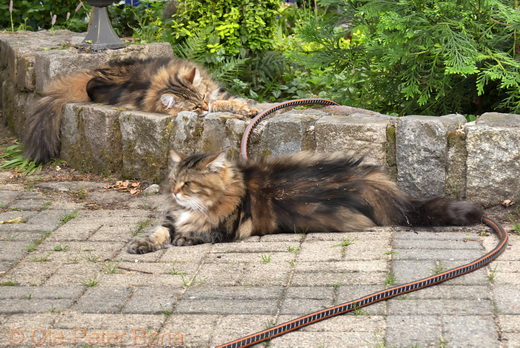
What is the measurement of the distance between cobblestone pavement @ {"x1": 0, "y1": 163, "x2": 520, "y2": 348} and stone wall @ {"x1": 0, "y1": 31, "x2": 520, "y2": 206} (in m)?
0.48

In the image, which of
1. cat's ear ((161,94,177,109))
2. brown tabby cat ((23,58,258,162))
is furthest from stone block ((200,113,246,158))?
cat's ear ((161,94,177,109))

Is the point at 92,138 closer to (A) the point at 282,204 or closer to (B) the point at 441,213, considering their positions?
(A) the point at 282,204

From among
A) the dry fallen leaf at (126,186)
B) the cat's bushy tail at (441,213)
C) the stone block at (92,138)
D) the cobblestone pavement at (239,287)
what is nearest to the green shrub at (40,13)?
the stone block at (92,138)

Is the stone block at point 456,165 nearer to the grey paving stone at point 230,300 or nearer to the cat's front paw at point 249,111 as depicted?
the cat's front paw at point 249,111

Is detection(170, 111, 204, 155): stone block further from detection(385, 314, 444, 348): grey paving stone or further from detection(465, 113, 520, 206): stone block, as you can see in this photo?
detection(385, 314, 444, 348): grey paving stone

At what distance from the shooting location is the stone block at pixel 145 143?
18.3 ft

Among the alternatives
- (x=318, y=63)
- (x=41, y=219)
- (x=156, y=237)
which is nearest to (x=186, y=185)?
(x=156, y=237)

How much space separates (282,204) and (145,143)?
5.56ft

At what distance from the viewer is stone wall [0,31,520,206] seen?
15.4ft

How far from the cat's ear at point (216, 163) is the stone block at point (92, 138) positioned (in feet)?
5.69

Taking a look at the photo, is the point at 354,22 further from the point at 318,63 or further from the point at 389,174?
the point at 389,174

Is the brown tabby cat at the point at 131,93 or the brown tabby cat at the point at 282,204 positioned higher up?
the brown tabby cat at the point at 131,93

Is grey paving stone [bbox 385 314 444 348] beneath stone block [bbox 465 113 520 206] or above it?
beneath

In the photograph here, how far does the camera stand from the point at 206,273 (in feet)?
12.6
